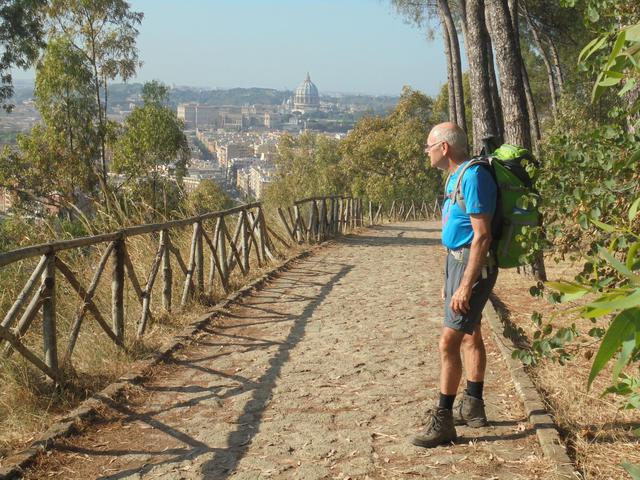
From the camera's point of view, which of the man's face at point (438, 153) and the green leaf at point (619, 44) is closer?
the green leaf at point (619, 44)

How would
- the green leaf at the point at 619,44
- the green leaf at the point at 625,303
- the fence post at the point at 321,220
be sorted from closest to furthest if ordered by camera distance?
the green leaf at the point at 625,303 < the green leaf at the point at 619,44 < the fence post at the point at 321,220

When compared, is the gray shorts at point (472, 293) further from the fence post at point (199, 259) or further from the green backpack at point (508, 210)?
the fence post at point (199, 259)

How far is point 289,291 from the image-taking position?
991cm

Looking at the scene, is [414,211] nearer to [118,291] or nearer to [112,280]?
[112,280]

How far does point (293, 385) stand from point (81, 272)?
10.1ft

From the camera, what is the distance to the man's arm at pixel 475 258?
3846mm

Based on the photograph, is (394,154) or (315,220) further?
(394,154)

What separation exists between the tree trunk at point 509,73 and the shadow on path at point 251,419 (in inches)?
158

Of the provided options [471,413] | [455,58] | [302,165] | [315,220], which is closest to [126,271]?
[471,413]

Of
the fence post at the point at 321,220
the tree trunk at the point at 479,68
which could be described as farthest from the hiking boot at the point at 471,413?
the fence post at the point at 321,220

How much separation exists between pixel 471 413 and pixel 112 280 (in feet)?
11.7

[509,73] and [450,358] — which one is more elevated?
[509,73]

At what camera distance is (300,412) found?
496cm

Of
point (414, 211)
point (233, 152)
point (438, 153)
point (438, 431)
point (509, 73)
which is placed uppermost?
point (509, 73)
